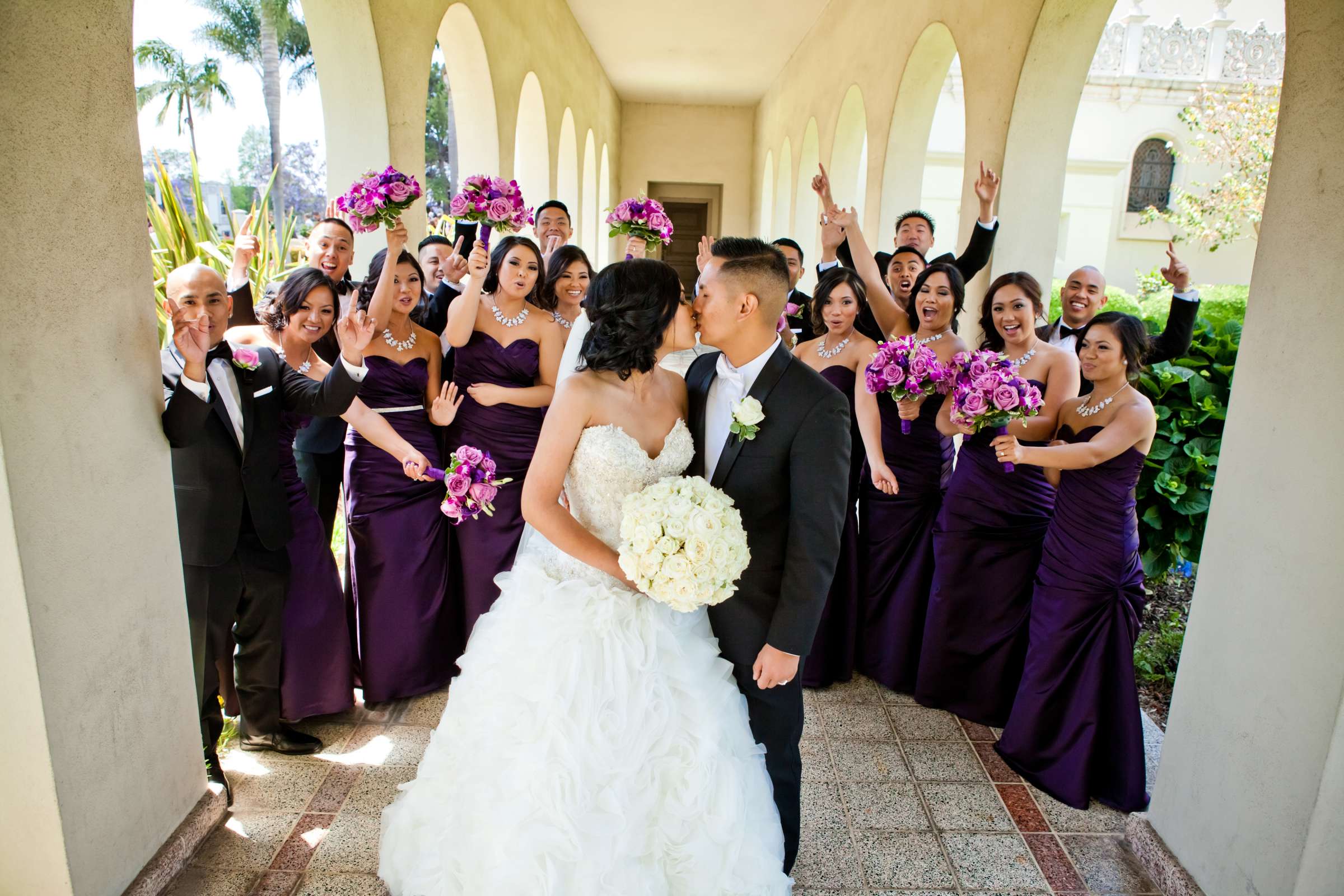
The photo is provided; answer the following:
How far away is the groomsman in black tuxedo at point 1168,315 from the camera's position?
13.6 ft

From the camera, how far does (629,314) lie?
2309 mm

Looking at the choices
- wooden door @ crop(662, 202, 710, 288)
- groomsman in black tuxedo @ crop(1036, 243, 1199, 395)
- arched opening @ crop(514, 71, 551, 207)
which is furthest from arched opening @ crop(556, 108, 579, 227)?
groomsman in black tuxedo @ crop(1036, 243, 1199, 395)

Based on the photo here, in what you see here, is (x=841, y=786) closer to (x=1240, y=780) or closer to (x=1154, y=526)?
(x=1240, y=780)

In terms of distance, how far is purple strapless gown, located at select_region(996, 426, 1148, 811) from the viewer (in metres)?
3.27

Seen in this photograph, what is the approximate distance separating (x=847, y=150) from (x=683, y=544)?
1069 centimetres

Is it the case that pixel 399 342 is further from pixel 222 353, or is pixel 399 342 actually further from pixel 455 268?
pixel 222 353

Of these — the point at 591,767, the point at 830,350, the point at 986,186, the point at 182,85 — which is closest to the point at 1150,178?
the point at 986,186

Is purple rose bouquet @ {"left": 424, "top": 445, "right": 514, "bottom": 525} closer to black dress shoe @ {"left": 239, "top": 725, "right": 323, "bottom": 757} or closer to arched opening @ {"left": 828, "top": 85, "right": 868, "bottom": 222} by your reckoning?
black dress shoe @ {"left": 239, "top": 725, "right": 323, "bottom": 757}

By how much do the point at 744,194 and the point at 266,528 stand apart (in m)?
18.5

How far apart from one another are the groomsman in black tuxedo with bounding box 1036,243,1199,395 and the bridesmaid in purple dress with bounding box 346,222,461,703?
10.5ft

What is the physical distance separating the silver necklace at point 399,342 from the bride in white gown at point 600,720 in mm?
1804

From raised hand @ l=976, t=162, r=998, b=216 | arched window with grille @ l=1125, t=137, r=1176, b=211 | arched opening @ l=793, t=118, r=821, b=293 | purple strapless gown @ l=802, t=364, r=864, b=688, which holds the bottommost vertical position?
purple strapless gown @ l=802, t=364, r=864, b=688

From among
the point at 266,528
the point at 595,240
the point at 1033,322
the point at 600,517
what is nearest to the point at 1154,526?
the point at 1033,322

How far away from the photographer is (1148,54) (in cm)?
2309
